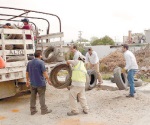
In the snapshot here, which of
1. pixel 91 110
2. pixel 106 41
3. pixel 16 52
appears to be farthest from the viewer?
pixel 106 41

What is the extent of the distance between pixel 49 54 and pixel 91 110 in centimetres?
286

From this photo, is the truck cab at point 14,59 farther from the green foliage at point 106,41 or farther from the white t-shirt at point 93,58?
the green foliage at point 106,41

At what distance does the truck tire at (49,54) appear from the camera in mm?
9180

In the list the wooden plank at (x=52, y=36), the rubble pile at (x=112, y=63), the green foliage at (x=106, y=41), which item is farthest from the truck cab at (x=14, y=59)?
the green foliage at (x=106, y=41)

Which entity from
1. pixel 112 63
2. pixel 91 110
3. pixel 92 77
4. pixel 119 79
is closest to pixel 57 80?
pixel 91 110

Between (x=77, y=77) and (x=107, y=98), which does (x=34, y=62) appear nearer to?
(x=77, y=77)

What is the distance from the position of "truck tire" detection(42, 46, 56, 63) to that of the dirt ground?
1.25 metres

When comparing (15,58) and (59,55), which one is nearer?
(15,58)

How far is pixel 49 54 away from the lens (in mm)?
9391

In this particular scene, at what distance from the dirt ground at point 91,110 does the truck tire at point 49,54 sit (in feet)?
4.10

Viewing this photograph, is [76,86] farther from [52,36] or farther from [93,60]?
[93,60]

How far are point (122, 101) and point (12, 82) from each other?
325cm

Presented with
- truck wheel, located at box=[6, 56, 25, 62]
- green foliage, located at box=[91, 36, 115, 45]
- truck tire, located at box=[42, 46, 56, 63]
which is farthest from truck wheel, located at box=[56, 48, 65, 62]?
green foliage, located at box=[91, 36, 115, 45]

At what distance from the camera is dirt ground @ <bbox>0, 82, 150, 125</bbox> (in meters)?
6.50
